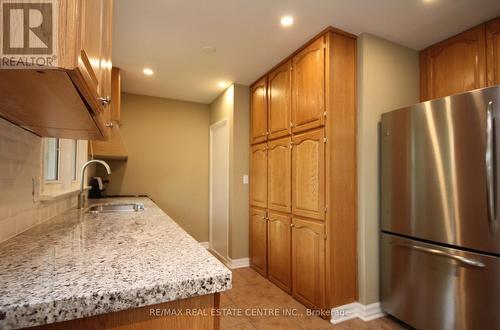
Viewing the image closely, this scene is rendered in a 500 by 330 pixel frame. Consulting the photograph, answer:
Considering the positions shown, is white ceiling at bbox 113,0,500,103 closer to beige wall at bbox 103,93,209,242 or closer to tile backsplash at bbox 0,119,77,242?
beige wall at bbox 103,93,209,242

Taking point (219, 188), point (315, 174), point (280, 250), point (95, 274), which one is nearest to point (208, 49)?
point (315, 174)

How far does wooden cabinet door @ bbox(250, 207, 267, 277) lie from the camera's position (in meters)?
3.01

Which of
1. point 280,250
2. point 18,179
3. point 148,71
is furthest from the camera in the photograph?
point 148,71

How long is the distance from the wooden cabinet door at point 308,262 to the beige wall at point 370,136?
1.08 ft

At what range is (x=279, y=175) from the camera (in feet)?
9.03

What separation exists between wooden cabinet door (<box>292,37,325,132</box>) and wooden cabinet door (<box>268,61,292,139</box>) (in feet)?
0.29

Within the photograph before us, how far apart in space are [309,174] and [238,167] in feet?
4.14

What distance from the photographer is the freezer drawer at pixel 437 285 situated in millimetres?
1488

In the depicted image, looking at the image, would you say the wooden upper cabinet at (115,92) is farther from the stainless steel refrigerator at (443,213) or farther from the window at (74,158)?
the stainless steel refrigerator at (443,213)

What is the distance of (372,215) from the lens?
215 centimetres

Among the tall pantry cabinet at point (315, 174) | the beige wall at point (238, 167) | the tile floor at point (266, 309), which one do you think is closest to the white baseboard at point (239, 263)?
the beige wall at point (238, 167)

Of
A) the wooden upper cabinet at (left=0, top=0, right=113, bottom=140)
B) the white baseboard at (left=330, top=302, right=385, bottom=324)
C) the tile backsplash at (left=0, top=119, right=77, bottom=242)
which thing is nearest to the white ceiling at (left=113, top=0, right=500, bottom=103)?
the tile backsplash at (left=0, top=119, right=77, bottom=242)

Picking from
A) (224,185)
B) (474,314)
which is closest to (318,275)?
(474,314)

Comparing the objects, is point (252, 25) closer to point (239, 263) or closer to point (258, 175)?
point (258, 175)
